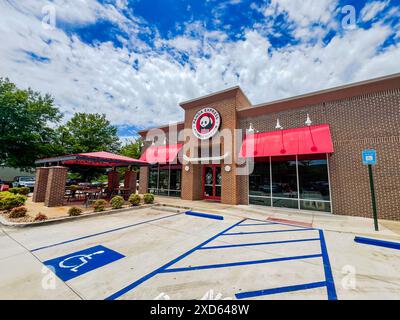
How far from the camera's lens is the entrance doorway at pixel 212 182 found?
14.2 meters

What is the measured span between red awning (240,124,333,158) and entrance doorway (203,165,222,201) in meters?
3.33

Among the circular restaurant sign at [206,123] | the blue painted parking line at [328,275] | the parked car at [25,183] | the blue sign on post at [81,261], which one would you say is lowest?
the blue sign on post at [81,261]

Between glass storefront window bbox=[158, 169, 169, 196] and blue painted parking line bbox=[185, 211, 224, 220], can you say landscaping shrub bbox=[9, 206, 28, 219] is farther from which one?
glass storefront window bbox=[158, 169, 169, 196]

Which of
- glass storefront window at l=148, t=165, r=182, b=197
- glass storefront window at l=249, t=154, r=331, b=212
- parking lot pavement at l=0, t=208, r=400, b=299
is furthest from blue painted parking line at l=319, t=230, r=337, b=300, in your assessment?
glass storefront window at l=148, t=165, r=182, b=197

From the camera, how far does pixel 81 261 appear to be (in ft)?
13.4

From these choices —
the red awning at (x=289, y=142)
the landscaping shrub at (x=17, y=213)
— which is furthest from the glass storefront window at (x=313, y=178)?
the landscaping shrub at (x=17, y=213)

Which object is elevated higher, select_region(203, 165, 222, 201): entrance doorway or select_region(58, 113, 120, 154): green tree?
select_region(58, 113, 120, 154): green tree

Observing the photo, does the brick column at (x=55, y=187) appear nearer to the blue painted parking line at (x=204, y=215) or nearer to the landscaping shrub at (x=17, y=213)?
the landscaping shrub at (x=17, y=213)

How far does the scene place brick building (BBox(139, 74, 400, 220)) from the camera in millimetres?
8836

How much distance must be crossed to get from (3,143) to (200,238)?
26267 millimetres

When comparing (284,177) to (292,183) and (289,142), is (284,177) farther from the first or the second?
(289,142)

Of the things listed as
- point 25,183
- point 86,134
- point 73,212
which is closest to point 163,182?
point 73,212

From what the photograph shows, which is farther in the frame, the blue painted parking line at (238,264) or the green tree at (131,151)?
the green tree at (131,151)
